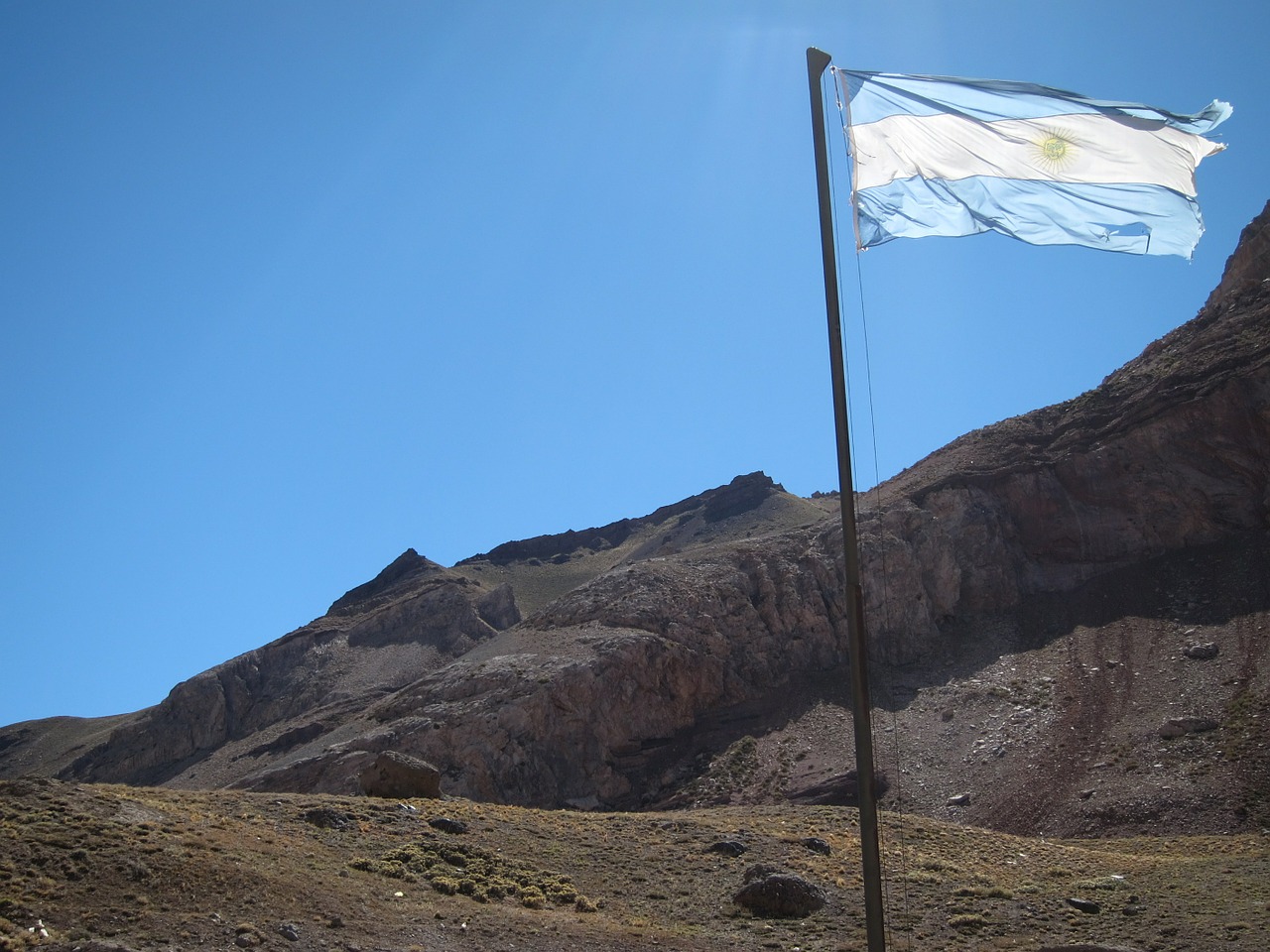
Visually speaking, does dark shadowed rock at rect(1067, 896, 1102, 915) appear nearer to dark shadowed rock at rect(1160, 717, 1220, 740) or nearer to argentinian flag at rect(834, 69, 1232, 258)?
argentinian flag at rect(834, 69, 1232, 258)

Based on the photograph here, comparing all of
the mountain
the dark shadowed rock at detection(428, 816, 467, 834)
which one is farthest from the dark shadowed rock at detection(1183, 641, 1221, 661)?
the dark shadowed rock at detection(428, 816, 467, 834)

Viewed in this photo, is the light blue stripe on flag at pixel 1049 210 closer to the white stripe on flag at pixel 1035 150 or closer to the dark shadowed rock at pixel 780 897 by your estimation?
the white stripe on flag at pixel 1035 150

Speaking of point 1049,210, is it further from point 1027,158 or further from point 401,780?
point 401,780

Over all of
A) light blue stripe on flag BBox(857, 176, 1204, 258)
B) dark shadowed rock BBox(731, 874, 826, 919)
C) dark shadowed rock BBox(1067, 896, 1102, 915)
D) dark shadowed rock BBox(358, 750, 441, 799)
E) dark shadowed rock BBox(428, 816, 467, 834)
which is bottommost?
dark shadowed rock BBox(1067, 896, 1102, 915)

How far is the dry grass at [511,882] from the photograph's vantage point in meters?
19.7

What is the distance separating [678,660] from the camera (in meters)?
65.6

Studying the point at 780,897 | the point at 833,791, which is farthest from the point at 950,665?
the point at 780,897

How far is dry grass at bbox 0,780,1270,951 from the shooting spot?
1967 cm

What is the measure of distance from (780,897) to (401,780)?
15.4m

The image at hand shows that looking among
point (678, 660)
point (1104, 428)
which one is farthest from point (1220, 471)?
point (678, 660)

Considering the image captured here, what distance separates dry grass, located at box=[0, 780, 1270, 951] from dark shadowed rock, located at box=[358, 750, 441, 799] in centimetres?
233

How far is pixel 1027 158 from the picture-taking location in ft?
38.1

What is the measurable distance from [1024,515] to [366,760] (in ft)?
144


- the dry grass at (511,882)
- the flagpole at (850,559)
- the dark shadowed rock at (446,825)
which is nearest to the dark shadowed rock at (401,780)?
the dry grass at (511,882)
